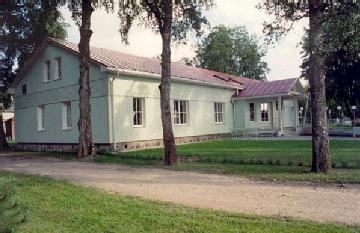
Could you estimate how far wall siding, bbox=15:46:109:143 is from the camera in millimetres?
19969

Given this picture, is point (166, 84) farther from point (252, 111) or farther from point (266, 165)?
point (252, 111)

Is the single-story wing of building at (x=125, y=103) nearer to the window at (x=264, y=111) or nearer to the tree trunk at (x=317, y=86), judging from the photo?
the window at (x=264, y=111)

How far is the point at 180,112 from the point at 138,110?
3512 millimetres

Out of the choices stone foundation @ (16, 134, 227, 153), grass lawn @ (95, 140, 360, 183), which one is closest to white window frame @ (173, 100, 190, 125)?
stone foundation @ (16, 134, 227, 153)

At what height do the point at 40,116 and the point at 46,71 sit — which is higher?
the point at 46,71

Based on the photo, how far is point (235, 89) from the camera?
2958cm

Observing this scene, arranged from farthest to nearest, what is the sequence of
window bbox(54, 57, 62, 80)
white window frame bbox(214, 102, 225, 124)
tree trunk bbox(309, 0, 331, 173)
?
white window frame bbox(214, 102, 225, 124) < window bbox(54, 57, 62, 80) < tree trunk bbox(309, 0, 331, 173)

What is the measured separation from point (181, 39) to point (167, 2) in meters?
1.92

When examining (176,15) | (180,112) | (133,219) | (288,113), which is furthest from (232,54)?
(133,219)

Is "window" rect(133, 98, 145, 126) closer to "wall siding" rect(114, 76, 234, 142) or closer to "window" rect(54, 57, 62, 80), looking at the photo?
"wall siding" rect(114, 76, 234, 142)

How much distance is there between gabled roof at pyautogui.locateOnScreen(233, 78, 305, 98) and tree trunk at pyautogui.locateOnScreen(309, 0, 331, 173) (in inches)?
634

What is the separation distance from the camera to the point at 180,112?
78.5 ft

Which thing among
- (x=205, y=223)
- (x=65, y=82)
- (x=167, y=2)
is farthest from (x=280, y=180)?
Result: (x=65, y=82)

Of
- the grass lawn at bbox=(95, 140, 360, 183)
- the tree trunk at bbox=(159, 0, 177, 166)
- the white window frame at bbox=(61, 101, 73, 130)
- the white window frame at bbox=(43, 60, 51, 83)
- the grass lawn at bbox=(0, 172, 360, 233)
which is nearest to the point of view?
the grass lawn at bbox=(0, 172, 360, 233)
